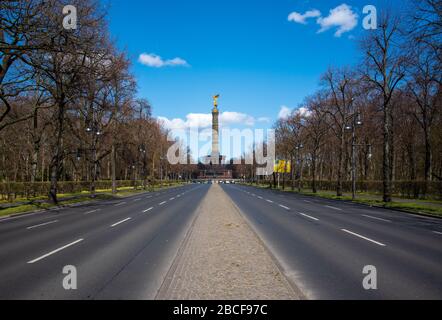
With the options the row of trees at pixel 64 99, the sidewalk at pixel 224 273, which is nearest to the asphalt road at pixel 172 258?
the sidewalk at pixel 224 273

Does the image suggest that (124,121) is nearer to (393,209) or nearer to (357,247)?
(393,209)

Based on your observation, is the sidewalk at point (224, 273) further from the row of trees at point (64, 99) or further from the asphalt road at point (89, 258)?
the row of trees at point (64, 99)

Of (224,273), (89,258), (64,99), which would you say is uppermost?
(64,99)

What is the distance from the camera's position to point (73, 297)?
16.8ft

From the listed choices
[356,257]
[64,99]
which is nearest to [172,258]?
[356,257]

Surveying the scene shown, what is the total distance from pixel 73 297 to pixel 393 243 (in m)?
8.99

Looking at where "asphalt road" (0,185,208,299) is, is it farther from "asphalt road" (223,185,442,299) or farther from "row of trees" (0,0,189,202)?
"row of trees" (0,0,189,202)

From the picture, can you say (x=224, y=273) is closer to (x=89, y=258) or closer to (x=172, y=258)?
(x=172, y=258)

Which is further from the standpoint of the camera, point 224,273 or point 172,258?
point 172,258

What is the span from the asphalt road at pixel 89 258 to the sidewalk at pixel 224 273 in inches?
14.6

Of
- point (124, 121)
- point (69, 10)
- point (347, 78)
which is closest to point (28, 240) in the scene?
point (69, 10)

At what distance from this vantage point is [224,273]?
6305mm

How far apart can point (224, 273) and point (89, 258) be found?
3597 mm

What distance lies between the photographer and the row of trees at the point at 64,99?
1440 cm
